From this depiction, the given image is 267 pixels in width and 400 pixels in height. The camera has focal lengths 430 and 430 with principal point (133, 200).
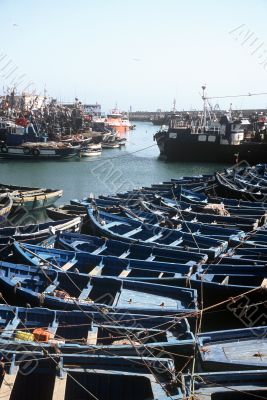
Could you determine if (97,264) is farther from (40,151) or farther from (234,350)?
(40,151)

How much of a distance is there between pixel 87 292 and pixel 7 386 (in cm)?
422

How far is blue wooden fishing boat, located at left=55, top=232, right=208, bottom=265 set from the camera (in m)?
13.3

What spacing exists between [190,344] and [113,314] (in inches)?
78.2

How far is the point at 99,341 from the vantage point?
8922mm

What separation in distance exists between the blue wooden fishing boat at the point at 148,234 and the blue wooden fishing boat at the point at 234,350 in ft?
16.0

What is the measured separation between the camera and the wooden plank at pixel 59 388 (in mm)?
6743

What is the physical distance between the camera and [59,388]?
693cm

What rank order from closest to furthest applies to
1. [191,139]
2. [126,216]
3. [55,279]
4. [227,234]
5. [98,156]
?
[55,279] → [227,234] → [126,216] → [191,139] → [98,156]

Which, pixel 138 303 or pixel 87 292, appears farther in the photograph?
pixel 87 292

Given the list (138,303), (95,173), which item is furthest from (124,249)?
(95,173)

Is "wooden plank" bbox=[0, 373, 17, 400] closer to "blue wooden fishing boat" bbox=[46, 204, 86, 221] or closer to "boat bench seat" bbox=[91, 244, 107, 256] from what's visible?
"boat bench seat" bbox=[91, 244, 107, 256]

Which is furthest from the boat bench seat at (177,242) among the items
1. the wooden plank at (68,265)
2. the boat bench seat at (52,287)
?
the boat bench seat at (52,287)

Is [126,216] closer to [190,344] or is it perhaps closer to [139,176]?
[190,344]

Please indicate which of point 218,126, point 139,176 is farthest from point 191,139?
point 139,176
